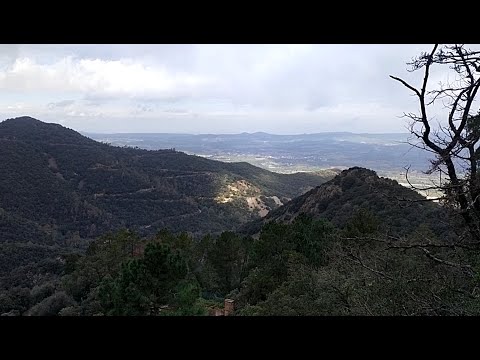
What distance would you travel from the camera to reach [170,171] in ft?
129

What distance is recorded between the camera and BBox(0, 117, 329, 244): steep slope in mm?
28531

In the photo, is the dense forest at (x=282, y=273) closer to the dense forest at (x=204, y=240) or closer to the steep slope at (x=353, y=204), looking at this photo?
the dense forest at (x=204, y=240)

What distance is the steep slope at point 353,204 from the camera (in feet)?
53.5

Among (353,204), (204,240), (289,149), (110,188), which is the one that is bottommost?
(110,188)

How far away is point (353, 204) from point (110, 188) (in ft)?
69.2

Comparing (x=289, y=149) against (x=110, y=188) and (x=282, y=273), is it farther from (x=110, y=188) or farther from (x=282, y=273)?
(x=282, y=273)

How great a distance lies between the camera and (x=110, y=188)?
34781 millimetres

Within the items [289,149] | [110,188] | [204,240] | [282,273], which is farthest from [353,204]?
[289,149]

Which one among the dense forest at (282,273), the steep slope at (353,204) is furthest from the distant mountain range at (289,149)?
the dense forest at (282,273)

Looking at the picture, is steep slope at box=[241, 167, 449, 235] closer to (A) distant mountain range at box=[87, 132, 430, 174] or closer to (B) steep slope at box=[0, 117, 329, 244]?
(A) distant mountain range at box=[87, 132, 430, 174]
